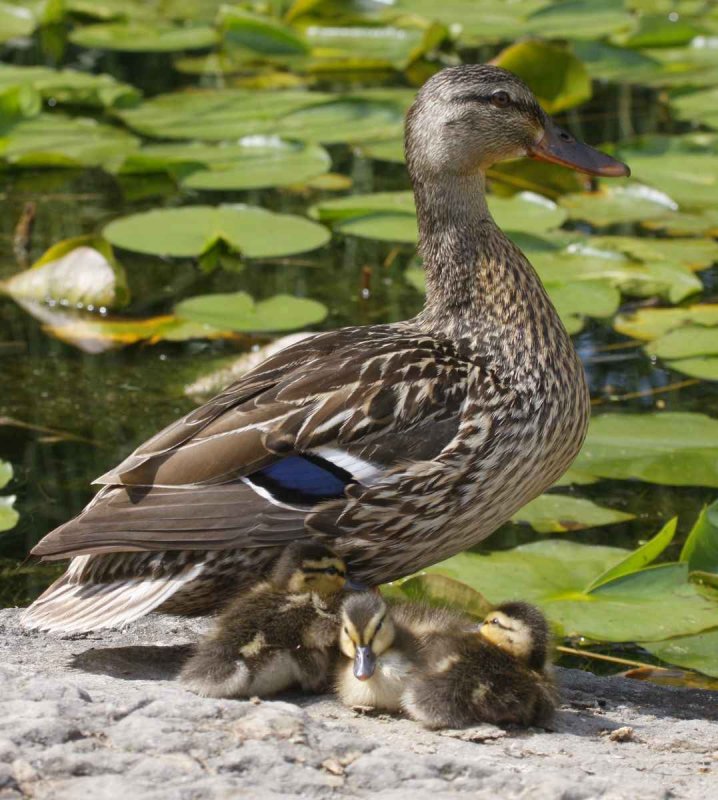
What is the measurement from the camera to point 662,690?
4.28m

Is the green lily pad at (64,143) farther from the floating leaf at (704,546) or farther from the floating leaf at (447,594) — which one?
the floating leaf at (704,546)

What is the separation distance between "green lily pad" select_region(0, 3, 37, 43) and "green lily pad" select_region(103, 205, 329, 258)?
3.53 m

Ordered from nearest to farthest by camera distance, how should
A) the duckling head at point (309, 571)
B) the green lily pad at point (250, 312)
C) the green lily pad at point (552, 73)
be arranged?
the duckling head at point (309, 571), the green lily pad at point (250, 312), the green lily pad at point (552, 73)

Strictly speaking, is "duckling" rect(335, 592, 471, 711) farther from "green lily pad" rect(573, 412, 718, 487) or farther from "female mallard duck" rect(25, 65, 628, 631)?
"green lily pad" rect(573, 412, 718, 487)

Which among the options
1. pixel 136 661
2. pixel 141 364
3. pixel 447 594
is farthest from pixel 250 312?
pixel 136 661

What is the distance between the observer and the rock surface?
305 centimetres

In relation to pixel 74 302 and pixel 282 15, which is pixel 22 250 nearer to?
pixel 74 302

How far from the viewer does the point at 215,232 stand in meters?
7.39

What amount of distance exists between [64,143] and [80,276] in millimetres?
1961

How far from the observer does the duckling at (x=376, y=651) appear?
355cm

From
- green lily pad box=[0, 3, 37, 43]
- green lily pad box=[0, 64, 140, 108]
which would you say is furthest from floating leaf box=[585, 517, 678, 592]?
green lily pad box=[0, 3, 37, 43]

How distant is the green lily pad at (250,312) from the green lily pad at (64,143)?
200 centimetres

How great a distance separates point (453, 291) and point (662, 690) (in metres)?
1.35

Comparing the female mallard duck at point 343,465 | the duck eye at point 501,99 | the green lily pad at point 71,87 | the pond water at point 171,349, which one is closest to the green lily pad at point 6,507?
the pond water at point 171,349
